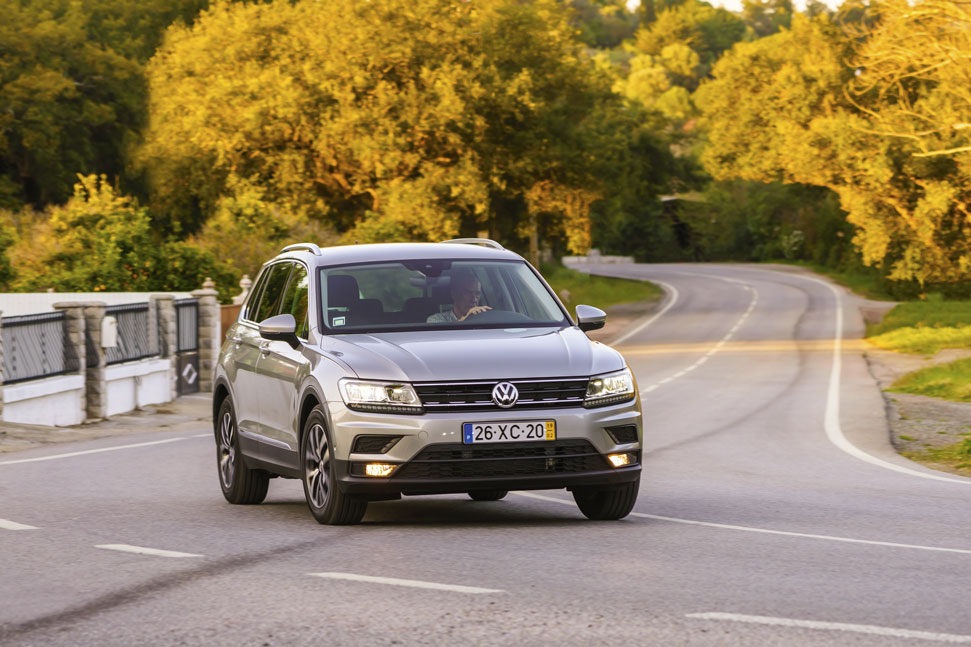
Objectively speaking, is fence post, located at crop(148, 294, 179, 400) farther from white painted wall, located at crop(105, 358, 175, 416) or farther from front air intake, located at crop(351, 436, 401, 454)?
front air intake, located at crop(351, 436, 401, 454)

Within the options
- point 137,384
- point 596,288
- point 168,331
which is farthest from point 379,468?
point 596,288

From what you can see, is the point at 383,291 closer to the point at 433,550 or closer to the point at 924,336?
the point at 433,550

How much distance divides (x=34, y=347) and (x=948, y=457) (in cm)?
1220

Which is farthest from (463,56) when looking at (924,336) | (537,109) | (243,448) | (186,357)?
(243,448)

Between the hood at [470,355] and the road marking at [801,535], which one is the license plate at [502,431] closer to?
the hood at [470,355]

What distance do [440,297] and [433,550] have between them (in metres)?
2.22

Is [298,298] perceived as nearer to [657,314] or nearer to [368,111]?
[368,111]

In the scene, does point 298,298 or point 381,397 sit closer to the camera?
point 381,397

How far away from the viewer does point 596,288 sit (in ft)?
238

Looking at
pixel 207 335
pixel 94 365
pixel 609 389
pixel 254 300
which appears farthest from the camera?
pixel 207 335

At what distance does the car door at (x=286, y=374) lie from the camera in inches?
381

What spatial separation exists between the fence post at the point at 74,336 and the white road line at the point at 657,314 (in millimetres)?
23946

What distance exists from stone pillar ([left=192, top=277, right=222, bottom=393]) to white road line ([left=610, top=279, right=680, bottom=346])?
1824 cm

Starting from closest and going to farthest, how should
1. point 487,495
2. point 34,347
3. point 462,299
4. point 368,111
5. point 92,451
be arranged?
point 462,299 → point 487,495 → point 92,451 → point 34,347 → point 368,111
